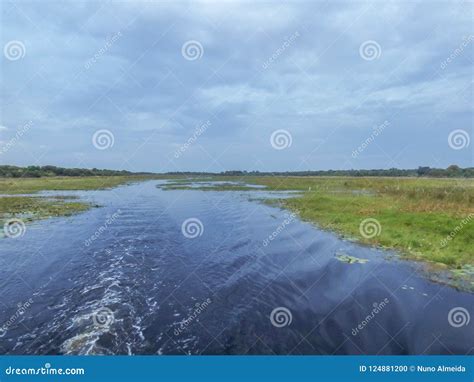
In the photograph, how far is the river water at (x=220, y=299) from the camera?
8.65m

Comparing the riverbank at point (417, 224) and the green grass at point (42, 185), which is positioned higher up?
the riverbank at point (417, 224)

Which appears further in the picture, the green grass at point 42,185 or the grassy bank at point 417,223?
the green grass at point 42,185

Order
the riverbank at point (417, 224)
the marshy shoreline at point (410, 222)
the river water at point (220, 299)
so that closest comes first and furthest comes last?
the river water at point (220, 299) < the marshy shoreline at point (410, 222) < the riverbank at point (417, 224)

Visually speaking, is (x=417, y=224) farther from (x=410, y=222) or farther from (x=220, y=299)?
(x=220, y=299)

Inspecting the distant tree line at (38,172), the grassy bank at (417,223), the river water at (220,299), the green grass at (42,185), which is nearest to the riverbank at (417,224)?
the grassy bank at (417,223)

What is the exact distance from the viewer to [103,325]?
9.55 m

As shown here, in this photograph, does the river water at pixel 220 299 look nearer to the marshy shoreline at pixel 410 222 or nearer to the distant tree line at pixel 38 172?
the marshy shoreline at pixel 410 222

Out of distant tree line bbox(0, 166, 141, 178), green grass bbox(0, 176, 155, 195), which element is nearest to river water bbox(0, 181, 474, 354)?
green grass bbox(0, 176, 155, 195)

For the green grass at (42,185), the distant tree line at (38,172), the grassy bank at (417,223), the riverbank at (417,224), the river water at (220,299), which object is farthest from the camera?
the distant tree line at (38,172)

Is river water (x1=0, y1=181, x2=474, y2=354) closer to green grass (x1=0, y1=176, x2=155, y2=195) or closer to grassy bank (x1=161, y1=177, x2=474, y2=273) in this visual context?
grassy bank (x1=161, y1=177, x2=474, y2=273)

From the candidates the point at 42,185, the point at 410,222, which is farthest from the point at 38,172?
the point at 410,222

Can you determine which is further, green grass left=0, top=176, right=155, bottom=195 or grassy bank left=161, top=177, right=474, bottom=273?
green grass left=0, top=176, right=155, bottom=195

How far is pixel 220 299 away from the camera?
1138 cm

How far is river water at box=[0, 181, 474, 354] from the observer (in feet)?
28.4
